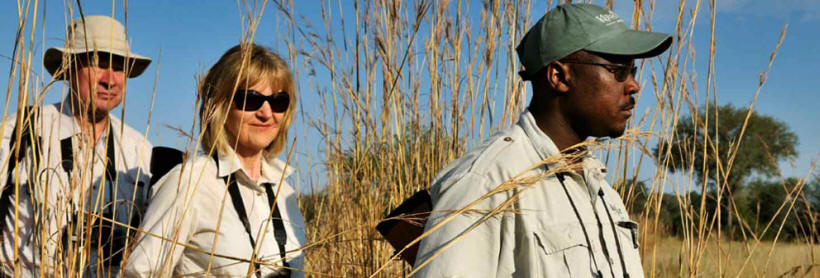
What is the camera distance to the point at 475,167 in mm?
1358

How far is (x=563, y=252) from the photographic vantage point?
1339 mm

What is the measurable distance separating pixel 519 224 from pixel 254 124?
90cm

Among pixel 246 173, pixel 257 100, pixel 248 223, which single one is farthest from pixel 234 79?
pixel 248 223

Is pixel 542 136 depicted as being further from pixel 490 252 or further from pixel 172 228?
pixel 172 228

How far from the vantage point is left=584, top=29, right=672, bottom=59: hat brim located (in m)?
1.51

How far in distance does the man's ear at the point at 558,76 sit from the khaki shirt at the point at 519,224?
0.09 metres

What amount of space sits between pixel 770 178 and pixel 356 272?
3154 cm

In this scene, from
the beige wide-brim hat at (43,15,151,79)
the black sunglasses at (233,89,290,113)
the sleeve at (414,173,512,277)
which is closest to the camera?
the sleeve at (414,173,512,277)

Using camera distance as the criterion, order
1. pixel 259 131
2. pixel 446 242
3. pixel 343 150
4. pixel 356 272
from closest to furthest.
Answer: pixel 446 242 → pixel 259 131 → pixel 356 272 → pixel 343 150

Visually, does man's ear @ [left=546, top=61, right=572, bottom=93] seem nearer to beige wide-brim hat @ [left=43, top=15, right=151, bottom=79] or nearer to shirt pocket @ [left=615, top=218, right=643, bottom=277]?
shirt pocket @ [left=615, top=218, right=643, bottom=277]

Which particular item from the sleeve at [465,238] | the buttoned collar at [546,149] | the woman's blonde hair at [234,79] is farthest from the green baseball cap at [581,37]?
the woman's blonde hair at [234,79]

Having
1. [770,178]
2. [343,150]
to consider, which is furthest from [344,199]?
[770,178]

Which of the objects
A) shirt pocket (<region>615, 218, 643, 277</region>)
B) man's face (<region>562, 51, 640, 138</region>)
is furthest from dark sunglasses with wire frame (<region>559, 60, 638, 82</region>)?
shirt pocket (<region>615, 218, 643, 277</region>)

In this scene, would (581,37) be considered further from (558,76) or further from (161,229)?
(161,229)
